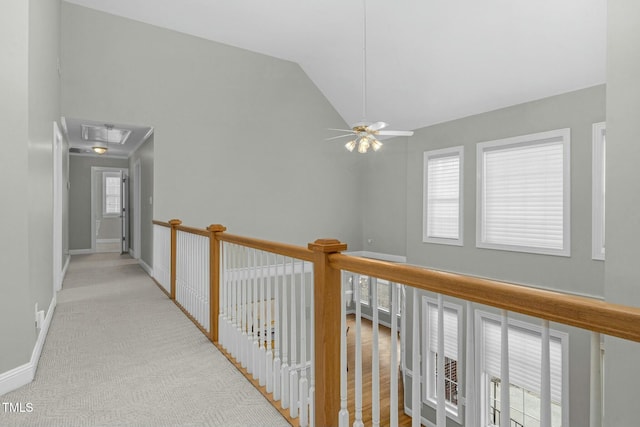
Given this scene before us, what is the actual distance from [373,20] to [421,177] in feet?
9.65

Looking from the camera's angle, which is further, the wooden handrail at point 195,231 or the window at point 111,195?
the window at point 111,195

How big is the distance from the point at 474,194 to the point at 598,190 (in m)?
1.77

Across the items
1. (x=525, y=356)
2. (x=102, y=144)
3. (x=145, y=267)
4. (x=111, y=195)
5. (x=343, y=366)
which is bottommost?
(x=525, y=356)

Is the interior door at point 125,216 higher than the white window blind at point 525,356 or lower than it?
higher

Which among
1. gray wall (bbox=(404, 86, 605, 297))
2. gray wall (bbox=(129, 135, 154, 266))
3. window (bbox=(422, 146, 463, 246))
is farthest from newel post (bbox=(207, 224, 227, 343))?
window (bbox=(422, 146, 463, 246))

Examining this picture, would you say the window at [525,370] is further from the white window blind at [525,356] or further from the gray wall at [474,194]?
the gray wall at [474,194]

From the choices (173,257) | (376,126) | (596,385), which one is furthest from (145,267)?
(596,385)

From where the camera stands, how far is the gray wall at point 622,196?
2256mm

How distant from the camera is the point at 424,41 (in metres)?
5.45

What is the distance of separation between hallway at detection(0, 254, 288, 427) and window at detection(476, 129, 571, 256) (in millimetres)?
4666

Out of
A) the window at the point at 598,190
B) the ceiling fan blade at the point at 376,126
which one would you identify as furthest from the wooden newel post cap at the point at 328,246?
A: the window at the point at 598,190

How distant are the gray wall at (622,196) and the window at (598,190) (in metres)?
2.59

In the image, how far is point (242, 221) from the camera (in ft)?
21.5

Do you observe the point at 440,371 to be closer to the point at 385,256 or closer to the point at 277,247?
the point at 277,247
